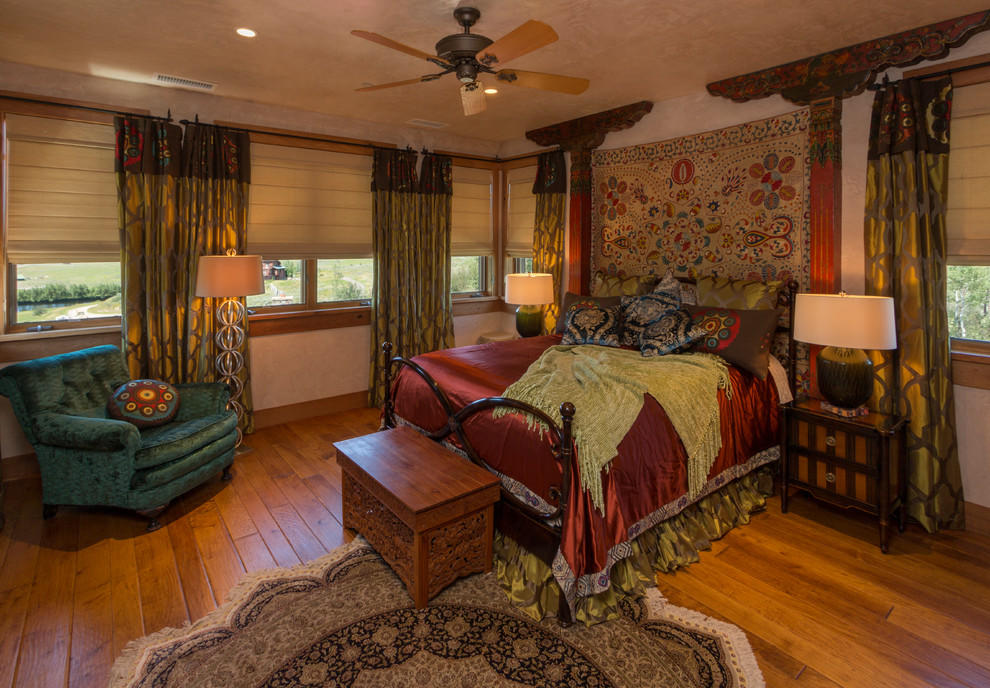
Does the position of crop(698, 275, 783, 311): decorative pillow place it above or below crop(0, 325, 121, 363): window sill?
above

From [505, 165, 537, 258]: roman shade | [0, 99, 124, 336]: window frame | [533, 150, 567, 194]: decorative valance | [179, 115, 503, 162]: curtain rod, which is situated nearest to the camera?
[0, 99, 124, 336]: window frame

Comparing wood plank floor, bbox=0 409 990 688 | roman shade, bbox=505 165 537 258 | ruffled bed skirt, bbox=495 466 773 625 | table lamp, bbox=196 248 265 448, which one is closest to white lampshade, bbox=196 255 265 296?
table lamp, bbox=196 248 265 448

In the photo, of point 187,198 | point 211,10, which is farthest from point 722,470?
point 187,198

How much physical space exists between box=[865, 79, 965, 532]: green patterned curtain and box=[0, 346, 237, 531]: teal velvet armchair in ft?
13.1

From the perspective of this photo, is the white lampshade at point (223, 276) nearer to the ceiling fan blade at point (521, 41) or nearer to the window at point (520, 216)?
the ceiling fan blade at point (521, 41)

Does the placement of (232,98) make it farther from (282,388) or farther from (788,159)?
(788,159)

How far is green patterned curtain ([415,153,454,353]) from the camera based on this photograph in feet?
16.8

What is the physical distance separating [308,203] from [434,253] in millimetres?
1228

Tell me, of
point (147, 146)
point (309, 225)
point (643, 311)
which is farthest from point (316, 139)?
point (643, 311)

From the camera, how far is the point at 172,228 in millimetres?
3861

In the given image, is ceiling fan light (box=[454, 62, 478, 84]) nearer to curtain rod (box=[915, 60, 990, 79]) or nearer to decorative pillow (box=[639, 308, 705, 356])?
decorative pillow (box=[639, 308, 705, 356])

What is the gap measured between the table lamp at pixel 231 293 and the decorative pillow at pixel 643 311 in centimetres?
259

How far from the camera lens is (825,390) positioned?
2.92 meters

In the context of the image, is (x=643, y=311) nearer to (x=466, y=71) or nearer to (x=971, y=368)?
(x=971, y=368)
